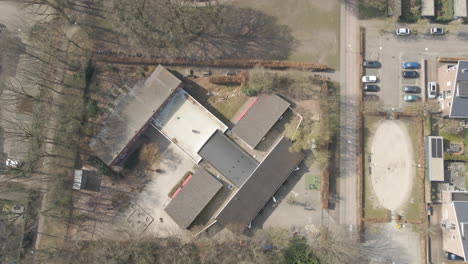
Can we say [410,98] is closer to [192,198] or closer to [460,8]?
[460,8]

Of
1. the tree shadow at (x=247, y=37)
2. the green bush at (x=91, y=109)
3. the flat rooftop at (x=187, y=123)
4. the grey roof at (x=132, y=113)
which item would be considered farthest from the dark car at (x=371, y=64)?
the green bush at (x=91, y=109)

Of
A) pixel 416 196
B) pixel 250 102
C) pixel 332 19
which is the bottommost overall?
pixel 416 196

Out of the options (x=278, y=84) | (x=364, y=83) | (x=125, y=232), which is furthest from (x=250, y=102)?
(x=125, y=232)

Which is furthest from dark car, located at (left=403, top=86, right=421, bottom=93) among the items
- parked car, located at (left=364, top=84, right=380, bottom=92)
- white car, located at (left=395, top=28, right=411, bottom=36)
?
white car, located at (left=395, top=28, right=411, bottom=36)

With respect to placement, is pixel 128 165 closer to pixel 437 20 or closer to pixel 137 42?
pixel 137 42

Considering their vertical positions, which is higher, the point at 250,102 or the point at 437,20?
the point at 437,20

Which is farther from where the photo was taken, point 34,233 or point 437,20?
point 437,20
